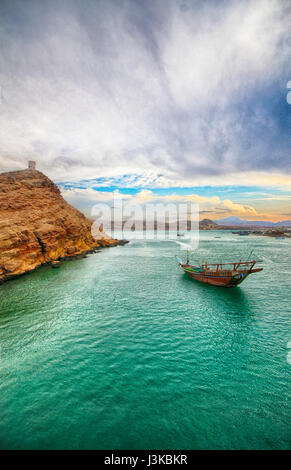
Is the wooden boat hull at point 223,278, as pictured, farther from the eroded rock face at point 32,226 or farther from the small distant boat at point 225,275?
the eroded rock face at point 32,226

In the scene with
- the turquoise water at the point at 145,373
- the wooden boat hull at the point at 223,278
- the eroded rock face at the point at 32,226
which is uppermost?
the eroded rock face at the point at 32,226

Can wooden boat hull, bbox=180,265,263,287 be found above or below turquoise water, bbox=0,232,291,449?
above

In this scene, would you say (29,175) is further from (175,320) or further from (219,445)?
(219,445)

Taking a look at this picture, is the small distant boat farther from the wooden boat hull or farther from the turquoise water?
the turquoise water

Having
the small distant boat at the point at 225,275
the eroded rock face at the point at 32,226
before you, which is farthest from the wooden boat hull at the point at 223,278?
the eroded rock face at the point at 32,226

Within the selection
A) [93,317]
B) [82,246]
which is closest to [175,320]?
[93,317]

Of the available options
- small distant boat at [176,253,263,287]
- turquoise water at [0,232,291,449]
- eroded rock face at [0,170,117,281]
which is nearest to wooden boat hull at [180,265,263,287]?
small distant boat at [176,253,263,287]

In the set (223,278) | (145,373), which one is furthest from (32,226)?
(145,373)
